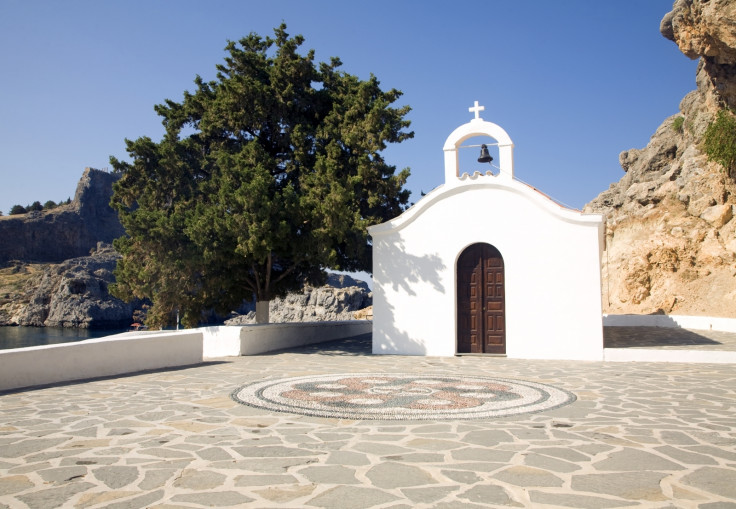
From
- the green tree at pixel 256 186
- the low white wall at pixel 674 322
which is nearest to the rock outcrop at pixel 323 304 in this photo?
the low white wall at pixel 674 322

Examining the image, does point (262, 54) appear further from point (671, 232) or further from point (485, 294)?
point (671, 232)

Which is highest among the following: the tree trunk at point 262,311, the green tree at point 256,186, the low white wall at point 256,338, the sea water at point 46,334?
the green tree at point 256,186

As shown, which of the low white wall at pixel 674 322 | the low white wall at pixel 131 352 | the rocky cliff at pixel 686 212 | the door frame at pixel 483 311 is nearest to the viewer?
the low white wall at pixel 131 352

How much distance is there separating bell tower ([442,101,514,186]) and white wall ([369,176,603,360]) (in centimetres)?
22

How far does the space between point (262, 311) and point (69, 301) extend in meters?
86.4

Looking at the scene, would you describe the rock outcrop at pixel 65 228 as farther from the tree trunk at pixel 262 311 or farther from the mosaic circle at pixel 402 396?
the mosaic circle at pixel 402 396

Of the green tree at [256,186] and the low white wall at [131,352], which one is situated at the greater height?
the green tree at [256,186]

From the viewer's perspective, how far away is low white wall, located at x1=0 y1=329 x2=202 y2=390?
332 inches

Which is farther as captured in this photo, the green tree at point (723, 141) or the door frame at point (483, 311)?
the green tree at point (723, 141)

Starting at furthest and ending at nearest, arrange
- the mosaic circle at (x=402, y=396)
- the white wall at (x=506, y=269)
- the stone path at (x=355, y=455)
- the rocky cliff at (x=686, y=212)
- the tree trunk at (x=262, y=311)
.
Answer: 1. the rocky cliff at (x=686, y=212)
2. the tree trunk at (x=262, y=311)
3. the white wall at (x=506, y=269)
4. the mosaic circle at (x=402, y=396)
5. the stone path at (x=355, y=455)

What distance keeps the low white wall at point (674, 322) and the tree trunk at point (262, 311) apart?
16097mm

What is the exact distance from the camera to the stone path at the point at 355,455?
3.54 meters

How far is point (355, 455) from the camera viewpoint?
14.9 feet

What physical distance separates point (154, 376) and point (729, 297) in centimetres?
2585
